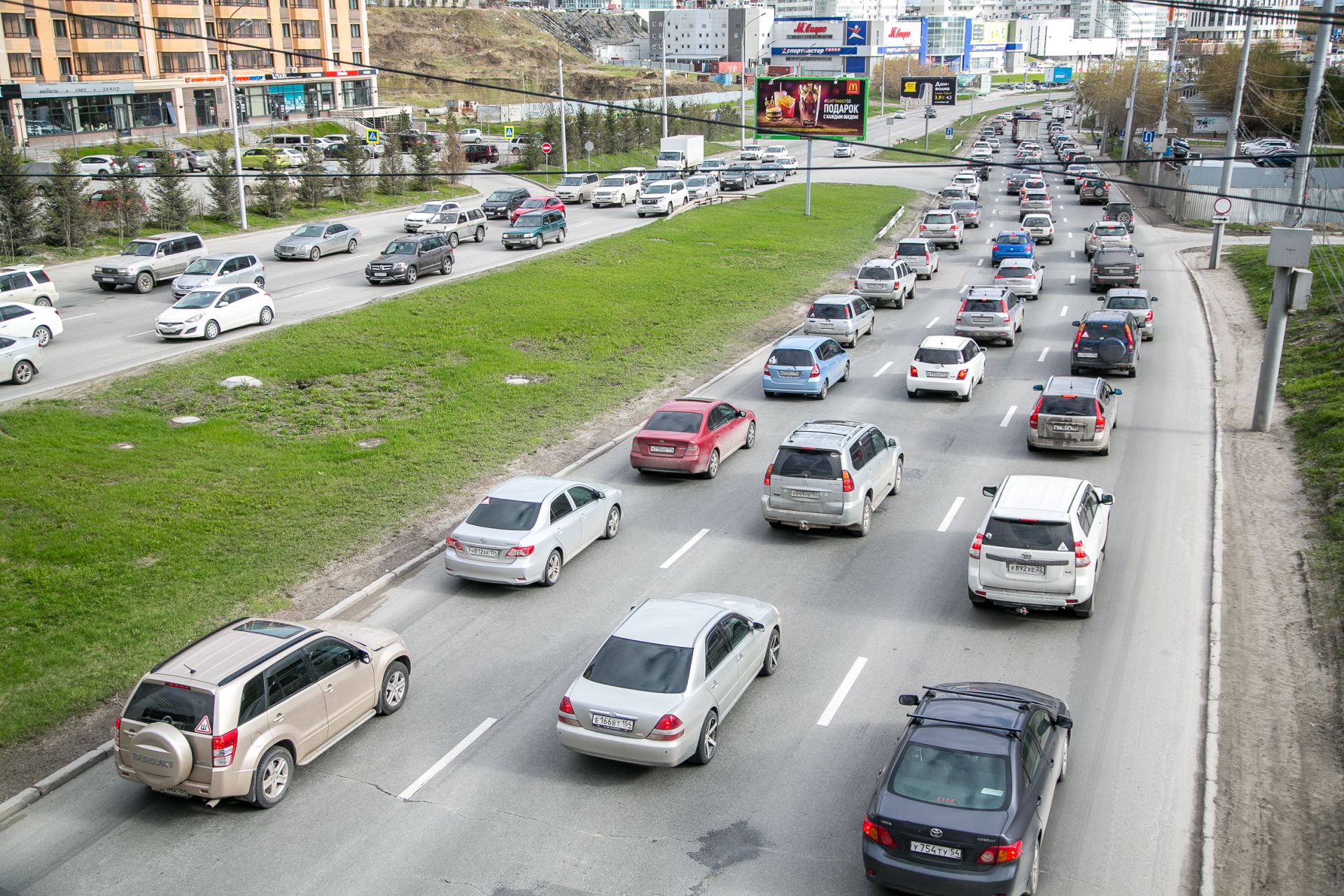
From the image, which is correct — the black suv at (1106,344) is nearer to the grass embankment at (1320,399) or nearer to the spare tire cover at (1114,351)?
the spare tire cover at (1114,351)

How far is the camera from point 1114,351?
2817 centimetres

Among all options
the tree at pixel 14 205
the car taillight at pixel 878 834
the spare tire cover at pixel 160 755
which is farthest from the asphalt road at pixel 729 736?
the tree at pixel 14 205

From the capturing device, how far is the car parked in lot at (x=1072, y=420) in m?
22.2

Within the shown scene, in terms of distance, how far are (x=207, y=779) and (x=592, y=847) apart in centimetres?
387

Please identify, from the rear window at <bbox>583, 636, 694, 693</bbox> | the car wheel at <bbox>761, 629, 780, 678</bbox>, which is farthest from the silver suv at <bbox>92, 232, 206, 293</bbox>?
the rear window at <bbox>583, 636, 694, 693</bbox>

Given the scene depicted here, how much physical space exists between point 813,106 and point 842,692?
4879 centimetres

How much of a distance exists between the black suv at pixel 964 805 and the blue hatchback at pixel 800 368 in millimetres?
17103

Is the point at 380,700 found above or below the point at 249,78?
below

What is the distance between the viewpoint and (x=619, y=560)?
60.1 feet

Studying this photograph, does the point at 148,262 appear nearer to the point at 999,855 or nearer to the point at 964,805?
the point at 964,805

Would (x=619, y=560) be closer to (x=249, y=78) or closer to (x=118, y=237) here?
(x=118, y=237)

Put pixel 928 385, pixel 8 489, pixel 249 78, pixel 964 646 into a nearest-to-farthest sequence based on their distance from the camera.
Result: 1. pixel 964 646
2. pixel 8 489
3. pixel 928 385
4. pixel 249 78

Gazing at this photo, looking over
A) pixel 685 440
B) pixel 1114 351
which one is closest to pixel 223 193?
pixel 685 440

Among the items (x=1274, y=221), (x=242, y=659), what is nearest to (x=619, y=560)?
(x=242, y=659)
